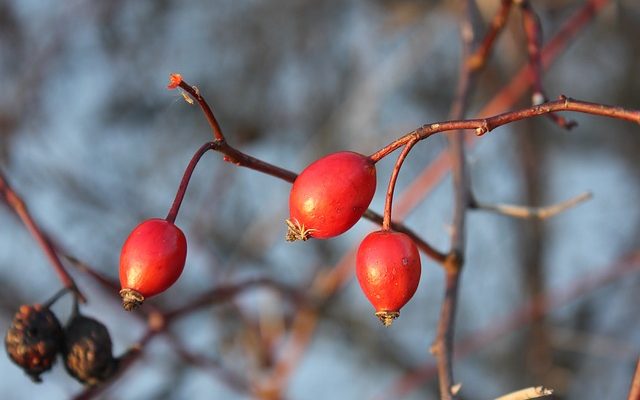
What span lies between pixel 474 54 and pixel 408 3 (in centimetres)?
227

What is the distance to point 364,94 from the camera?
3.36 metres

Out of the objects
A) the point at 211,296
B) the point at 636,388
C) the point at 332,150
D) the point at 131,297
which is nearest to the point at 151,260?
the point at 131,297

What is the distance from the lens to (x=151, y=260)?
740mm

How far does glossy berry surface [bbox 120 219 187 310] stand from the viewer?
0.74m

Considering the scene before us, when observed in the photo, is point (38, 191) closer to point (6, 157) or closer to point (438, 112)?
point (6, 157)

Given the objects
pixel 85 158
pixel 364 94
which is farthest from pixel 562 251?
pixel 85 158

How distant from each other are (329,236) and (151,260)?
171 millimetres

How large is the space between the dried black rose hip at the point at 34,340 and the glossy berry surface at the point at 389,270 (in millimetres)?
474

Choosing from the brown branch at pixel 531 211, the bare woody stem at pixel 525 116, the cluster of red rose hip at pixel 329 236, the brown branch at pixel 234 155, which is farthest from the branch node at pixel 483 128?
the brown branch at pixel 531 211

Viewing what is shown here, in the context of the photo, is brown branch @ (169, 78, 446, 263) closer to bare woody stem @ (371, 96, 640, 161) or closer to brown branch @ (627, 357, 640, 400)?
bare woody stem @ (371, 96, 640, 161)

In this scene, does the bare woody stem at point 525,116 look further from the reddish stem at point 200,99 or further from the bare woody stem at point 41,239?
the bare woody stem at point 41,239

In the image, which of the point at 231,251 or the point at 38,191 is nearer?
the point at 38,191

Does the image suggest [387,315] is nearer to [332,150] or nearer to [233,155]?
[233,155]

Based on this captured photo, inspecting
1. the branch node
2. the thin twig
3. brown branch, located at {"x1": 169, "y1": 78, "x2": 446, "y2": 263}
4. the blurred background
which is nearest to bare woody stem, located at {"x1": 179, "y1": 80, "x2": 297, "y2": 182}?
brown branch, located at {"x1": 169, "y1": 78, "x2": 446, "y2": 263}
